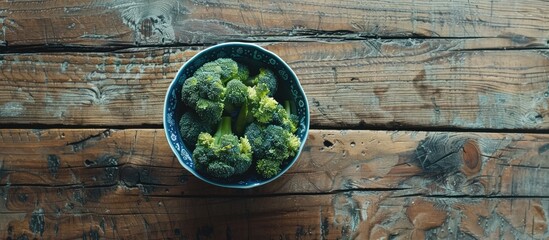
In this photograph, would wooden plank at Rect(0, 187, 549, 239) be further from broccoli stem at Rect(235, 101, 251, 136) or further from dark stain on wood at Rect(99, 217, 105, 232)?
broccoli stem at Rect(235, 101, 251, 136)

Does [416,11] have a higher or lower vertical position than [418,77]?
higher

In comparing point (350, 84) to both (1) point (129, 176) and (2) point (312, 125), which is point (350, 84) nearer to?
(2) point (312, 125)

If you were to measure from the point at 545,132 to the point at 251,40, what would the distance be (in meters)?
0.71

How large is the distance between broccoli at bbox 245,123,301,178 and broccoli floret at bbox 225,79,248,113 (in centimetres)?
6

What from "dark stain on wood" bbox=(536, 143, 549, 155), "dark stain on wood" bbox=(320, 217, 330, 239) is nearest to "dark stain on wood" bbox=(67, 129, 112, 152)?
"dark stain on wood" bbox=(320, 217, 330, 239)

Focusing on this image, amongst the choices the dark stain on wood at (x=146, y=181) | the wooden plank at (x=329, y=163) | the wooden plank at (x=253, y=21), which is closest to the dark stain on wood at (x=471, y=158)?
the wooden plank at (x=329, y=163)

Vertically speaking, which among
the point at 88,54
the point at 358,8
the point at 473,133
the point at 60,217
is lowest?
the point at 60,217

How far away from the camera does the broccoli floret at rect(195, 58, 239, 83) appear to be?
107 centimetres

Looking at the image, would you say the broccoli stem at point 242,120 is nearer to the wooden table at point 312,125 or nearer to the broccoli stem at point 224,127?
the broccoli stem at point 224,127

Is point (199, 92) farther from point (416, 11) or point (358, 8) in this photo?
point (416, 11)

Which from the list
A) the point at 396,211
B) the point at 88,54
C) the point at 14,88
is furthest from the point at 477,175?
the point at 14,88

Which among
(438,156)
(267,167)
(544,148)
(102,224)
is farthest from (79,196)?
(544,148)

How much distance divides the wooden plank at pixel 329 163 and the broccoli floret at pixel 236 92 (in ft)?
0.80

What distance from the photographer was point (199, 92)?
1.06 m
